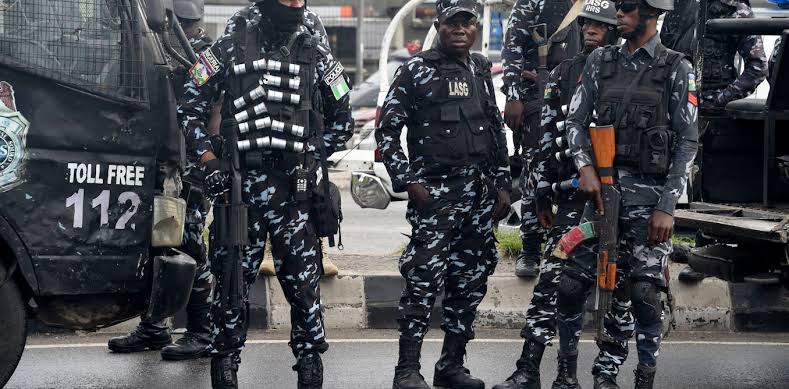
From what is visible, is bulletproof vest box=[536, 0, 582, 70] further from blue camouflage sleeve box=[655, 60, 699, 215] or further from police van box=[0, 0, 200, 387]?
police van box=[0, 0, 200, 387]

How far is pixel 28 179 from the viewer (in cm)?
599

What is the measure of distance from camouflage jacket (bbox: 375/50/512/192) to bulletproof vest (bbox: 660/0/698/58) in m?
1.95

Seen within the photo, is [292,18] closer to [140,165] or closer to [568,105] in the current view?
[140,165]

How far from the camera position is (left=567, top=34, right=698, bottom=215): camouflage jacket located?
631cm

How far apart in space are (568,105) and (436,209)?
872 mm

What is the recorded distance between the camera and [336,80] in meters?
6.68

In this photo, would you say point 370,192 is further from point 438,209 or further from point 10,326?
point 10,326

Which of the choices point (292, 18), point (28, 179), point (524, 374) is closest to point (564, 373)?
point (524, 374)

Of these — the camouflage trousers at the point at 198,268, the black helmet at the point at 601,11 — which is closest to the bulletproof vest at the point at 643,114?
the black helmet at the point at 601,11

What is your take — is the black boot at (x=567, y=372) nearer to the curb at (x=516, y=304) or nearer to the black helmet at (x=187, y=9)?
the curb at (x=516, y=304)

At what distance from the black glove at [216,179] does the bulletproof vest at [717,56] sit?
3.13m

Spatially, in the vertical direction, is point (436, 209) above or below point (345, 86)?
below

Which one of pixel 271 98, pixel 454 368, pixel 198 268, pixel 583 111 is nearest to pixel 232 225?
pixel 271 98

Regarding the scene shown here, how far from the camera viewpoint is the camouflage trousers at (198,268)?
24.3 ft
